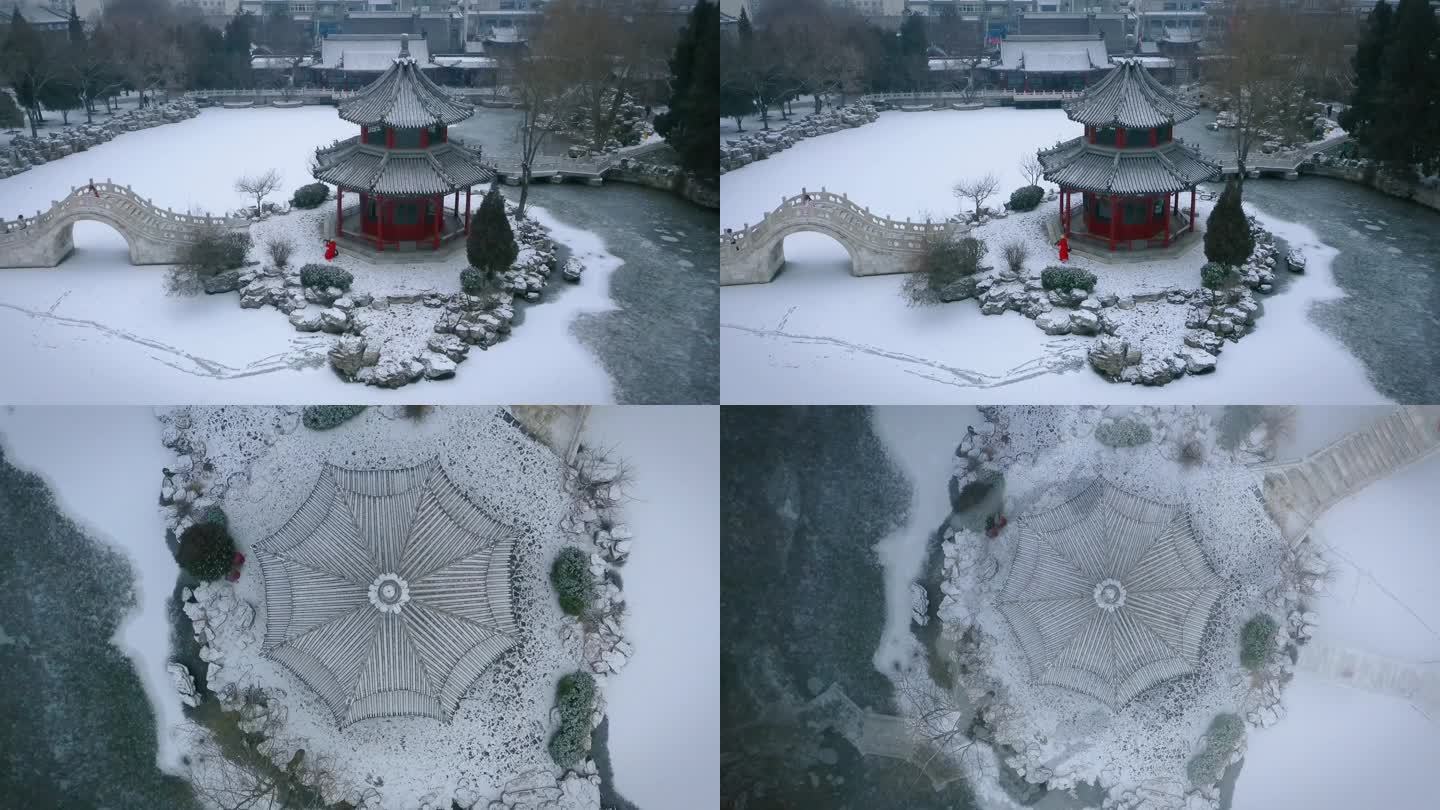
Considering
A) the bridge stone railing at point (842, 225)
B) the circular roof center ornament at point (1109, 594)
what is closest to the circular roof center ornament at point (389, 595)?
the bridge stone railing at point (842, 225)


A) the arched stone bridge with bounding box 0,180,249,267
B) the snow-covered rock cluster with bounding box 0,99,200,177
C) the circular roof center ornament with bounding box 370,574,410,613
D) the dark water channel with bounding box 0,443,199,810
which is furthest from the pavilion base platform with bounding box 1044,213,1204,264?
the dark water channel with bounding box 0,443,199,810

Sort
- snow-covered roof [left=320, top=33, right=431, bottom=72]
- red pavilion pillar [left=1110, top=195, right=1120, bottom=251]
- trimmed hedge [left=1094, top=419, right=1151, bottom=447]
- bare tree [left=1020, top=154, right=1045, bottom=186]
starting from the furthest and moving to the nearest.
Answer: bare tree [left=1020, top=154, right=1045, bottom=186] < red pavilion pillar [left=1110, top=195, right=1120, bottom=251] < snow-covered roof [left=320, top=33, right=431, bottom=72] < trimmed hedge [left=1094, top=419, right=1151, bottom=447]

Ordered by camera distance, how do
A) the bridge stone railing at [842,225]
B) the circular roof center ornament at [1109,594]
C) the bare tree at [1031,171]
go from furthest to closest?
the bare tree at [1031,171] → the bridge stone railing at [842,225] → the circular roof center ornament at [1109,594]

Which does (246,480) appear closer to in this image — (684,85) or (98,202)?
(98,202)

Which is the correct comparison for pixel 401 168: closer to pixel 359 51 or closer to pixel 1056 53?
pixel 359 51

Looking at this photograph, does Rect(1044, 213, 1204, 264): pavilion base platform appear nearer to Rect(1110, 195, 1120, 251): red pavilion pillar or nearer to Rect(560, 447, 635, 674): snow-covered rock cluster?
Rect(1110, 195, 1120, 251): red pavilion pillar

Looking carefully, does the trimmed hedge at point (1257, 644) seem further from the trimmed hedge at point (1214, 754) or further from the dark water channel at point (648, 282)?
the dark water channel at point (648, 282)
